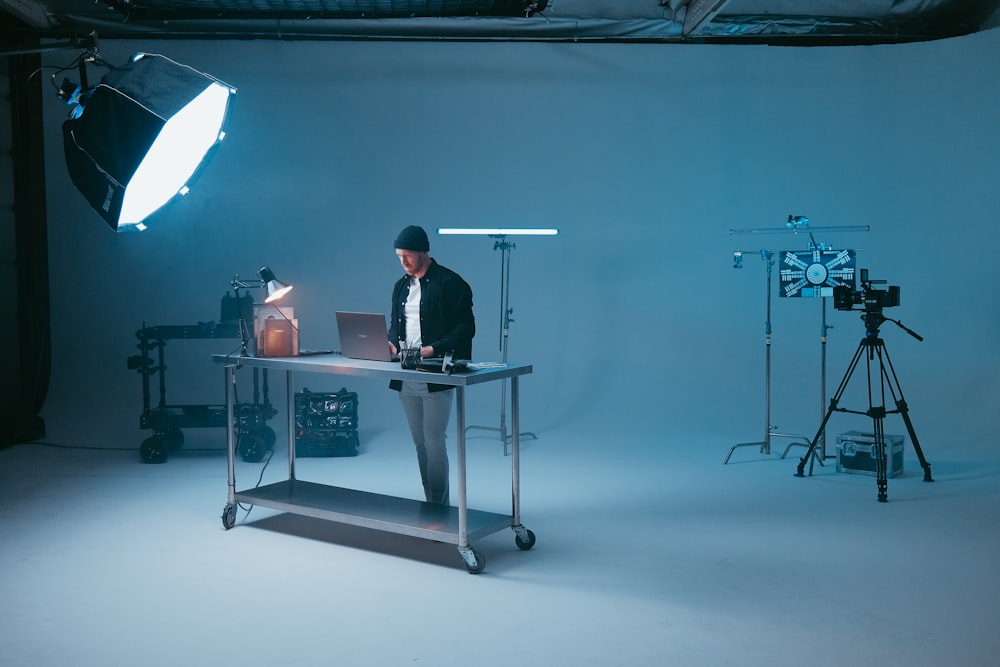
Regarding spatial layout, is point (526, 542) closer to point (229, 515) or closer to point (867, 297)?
point (229, 515)

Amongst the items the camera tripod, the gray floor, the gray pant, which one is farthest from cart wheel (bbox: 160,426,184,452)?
the camera tripod

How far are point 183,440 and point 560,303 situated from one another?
3234 mm

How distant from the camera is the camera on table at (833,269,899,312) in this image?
5.55 m

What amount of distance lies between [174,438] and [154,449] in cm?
33

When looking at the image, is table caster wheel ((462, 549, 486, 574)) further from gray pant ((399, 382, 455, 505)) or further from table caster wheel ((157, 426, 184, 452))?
table caster wheel ((157, 426, 184, 452))

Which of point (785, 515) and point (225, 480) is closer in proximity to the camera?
point (785, 515)

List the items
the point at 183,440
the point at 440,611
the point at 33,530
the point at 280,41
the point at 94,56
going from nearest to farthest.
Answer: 1. the point at 94,56
2. the point at 440,611
3. the point at 33,530
4. the point at 183,440
5. the point at 280,41

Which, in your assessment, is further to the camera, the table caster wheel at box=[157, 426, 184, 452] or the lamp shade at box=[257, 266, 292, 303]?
the table caster wheel at box=[157, 426, 184, 452]

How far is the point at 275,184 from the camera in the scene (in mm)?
7578

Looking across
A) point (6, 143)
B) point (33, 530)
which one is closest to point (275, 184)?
point (6, 143)

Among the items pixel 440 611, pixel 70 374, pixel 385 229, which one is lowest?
pixel 440 611

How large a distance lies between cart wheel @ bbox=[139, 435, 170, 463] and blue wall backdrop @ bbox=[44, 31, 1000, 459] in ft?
4.04

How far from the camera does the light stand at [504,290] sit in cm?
633

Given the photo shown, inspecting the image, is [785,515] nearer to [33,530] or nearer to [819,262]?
[819,262]
